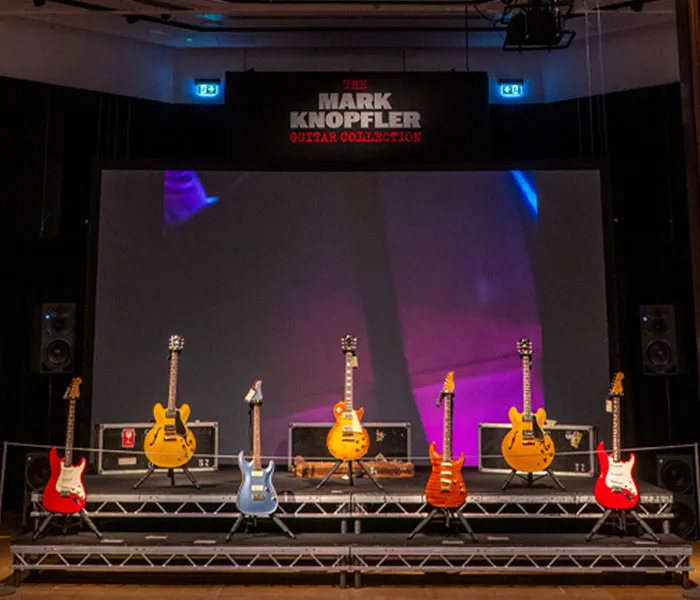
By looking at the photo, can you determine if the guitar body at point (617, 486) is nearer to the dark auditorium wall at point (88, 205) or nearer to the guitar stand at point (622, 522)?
the guitar stand at point (622, 522)

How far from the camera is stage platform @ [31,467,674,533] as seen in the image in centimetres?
496

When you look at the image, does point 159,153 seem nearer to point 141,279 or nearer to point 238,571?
point 141,279

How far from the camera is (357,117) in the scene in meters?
7.46

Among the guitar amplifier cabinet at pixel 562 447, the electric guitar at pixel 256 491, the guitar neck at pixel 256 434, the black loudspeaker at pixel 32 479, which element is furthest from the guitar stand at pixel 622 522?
the black loudspeaker at pixel 32 479

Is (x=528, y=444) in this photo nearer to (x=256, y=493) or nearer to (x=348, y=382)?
(x=348, y=382)

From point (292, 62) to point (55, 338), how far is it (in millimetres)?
3891

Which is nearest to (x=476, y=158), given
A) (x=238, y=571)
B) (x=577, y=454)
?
(x=577, y=454)

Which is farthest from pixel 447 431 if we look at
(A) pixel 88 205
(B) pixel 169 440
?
(A) pixel 88 205

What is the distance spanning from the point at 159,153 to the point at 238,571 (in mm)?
4407

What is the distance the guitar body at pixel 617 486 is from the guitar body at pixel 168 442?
9.19 feet

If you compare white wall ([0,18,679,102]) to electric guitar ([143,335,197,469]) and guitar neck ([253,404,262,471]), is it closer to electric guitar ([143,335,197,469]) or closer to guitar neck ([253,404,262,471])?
electric guitar ([143,335,197,469])

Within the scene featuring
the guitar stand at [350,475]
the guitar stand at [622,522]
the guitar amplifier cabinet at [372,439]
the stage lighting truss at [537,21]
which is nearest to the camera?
the guitar stand at [622,522]

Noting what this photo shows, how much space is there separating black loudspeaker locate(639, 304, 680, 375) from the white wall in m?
2.67

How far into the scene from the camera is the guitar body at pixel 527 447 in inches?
207
